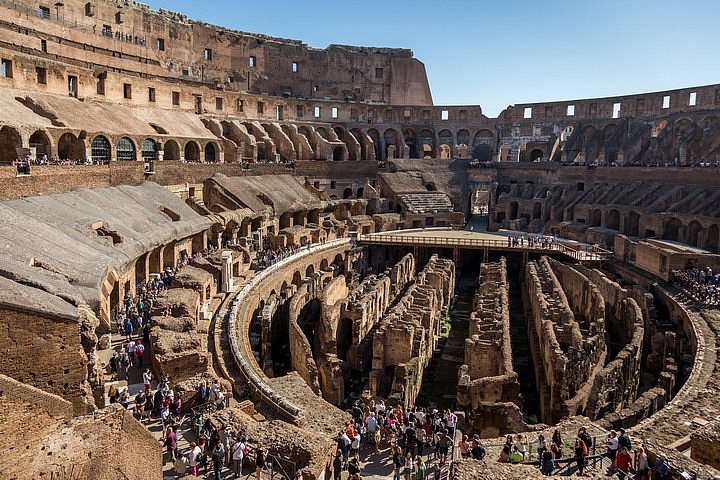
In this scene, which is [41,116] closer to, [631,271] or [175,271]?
[175,271]

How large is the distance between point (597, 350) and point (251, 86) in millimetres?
43553

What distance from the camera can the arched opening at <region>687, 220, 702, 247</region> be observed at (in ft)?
106

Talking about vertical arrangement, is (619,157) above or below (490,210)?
above

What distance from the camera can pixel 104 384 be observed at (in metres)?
12.4

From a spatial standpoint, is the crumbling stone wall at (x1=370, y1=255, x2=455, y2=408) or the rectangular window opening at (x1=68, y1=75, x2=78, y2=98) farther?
the rectangular window opening at (x1=68, y1=75, x2=78, y2=98)

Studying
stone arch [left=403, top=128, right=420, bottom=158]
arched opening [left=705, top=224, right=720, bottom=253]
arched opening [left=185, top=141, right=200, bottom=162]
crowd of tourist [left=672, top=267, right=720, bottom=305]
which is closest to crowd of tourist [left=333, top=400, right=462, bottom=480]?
crowd of tourist [left=672, top=267, right=720, bottom=305]

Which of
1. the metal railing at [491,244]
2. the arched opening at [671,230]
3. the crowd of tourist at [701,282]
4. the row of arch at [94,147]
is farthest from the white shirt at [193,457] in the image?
the arched opening at [671,230]

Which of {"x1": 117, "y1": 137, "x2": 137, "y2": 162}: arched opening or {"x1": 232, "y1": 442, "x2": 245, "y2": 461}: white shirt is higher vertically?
{"x1": 117, "y1": 137, "x2": 137, "y2": 162}: arched opening

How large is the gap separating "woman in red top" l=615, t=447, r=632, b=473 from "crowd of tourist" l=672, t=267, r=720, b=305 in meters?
15.2

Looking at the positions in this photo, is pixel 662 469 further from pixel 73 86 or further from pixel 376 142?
pixel 376 142

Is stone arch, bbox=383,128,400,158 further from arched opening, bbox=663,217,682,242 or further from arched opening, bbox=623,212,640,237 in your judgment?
arched opening, bbox=663,217,682,242

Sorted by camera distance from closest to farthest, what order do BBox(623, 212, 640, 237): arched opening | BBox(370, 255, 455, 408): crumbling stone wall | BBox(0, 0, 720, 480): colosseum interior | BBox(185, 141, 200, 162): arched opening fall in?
BBox(0, 0, 720, 480): colosseum interior → BBox(370, 255, 455, 408): crumbling stone wall → BBox(623, 212, 640, 237): arched opening → BBox(185, 141, 200, 162): arched opening

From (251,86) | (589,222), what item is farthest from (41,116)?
(589,222)

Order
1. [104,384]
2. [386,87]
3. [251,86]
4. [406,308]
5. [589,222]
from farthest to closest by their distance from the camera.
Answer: [386,87] < [251,86] < [589,222] < [406,308] < [104,384]
